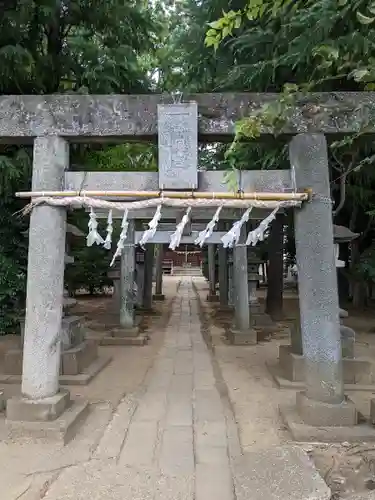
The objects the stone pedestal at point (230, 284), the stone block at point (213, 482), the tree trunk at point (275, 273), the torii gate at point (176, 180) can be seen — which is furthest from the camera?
the stone pedestal at point (230, 284)

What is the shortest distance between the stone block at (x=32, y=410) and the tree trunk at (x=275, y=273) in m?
10.2

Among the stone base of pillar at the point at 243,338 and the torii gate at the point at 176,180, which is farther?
the stone base of pillar at the point at 243,338

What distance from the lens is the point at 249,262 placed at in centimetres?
1392

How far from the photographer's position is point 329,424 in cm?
475

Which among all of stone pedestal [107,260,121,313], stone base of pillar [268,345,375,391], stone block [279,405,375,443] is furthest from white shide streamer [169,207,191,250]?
stone pedestal [107,260,121,313]

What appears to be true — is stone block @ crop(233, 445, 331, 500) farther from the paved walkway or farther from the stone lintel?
the stone lintel

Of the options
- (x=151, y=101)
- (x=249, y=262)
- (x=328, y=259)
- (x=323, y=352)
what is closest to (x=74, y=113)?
(x=151, y=101)

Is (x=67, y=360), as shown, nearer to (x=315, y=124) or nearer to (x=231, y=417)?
(x=231, y=417)

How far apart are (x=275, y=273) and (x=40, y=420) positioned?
10573 millimetres

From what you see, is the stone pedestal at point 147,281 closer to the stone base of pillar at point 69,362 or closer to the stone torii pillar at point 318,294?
the stone base of pillar at point 69,362

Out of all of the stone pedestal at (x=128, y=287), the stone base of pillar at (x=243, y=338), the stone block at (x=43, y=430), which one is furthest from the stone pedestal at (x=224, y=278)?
the stone block at (x=43, y=430)

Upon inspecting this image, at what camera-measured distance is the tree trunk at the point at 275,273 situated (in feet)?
46.4

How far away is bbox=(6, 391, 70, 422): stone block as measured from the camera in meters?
4.73

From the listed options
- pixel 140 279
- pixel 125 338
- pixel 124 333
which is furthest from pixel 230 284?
pixel 125 338
